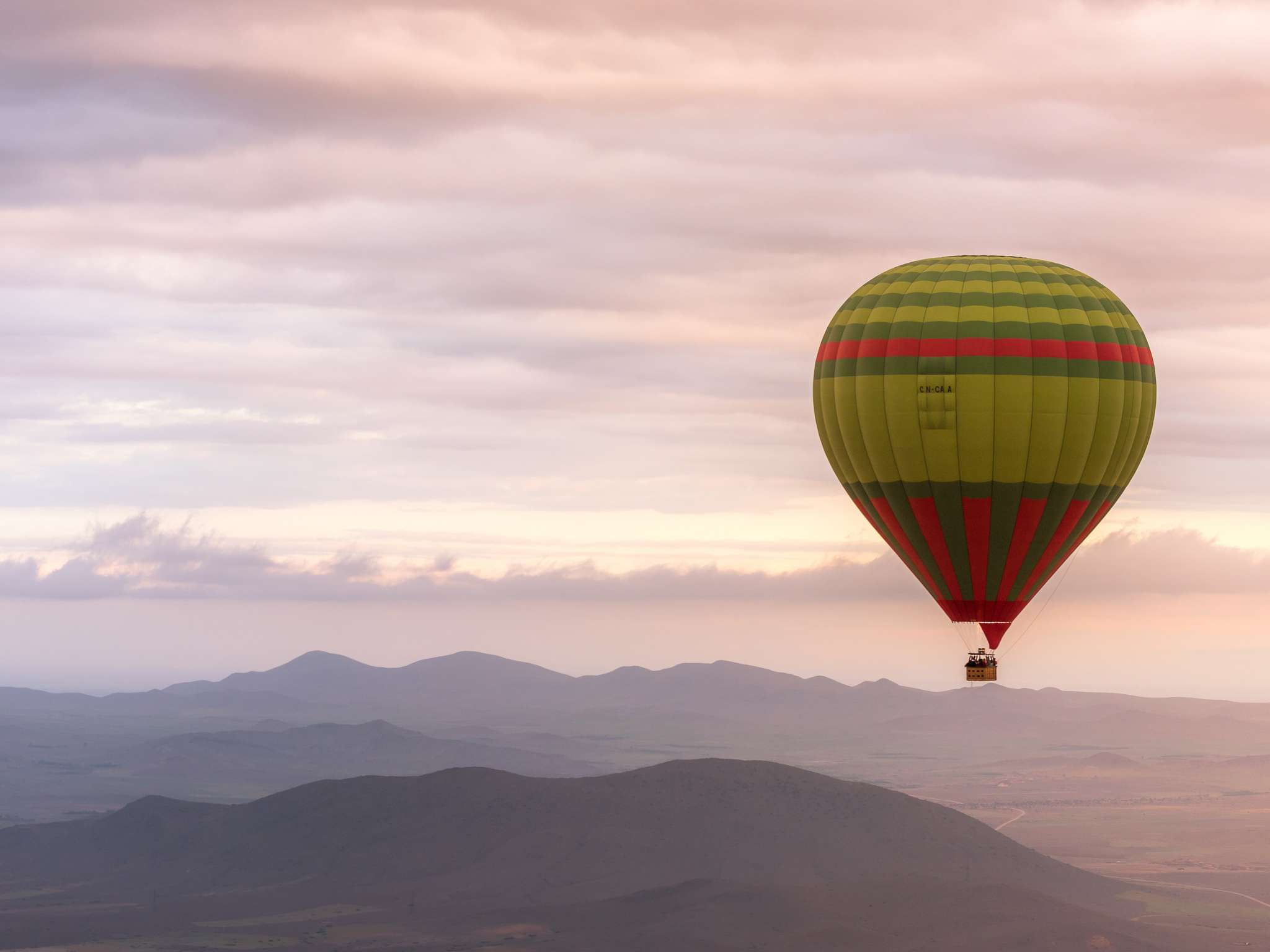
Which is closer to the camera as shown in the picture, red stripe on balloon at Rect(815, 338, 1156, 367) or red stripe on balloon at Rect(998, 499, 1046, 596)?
red stripe on balloon at Rect(815, 338, 1156, 367)

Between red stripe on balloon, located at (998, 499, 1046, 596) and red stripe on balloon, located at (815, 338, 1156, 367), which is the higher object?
red stripe on balloon, located at (815, 338, 1156, 367)

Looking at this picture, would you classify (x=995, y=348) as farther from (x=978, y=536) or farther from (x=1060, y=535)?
(x=1060, y=535)

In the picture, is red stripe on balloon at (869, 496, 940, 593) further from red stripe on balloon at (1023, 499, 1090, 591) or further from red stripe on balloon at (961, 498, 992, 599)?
red stripe on balloon at (1023, 499, 1090, 591)

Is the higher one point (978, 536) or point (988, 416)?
point (988, 416)

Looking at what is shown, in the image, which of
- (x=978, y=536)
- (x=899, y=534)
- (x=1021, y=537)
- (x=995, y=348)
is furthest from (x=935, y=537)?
(x=995, y=348)

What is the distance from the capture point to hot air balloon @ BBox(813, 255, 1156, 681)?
10269 centimetres

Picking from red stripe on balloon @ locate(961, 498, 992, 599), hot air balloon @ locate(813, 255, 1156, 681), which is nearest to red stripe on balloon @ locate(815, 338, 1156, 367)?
hot air balloon @ locate(813, 255, 1156, 681)

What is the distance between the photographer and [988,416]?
4028 inches

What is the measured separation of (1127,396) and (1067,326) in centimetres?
577

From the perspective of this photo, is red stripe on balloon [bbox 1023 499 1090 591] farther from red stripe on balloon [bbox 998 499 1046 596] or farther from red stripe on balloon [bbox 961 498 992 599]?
red stripe on balloon [bbox 961 498 992 599]

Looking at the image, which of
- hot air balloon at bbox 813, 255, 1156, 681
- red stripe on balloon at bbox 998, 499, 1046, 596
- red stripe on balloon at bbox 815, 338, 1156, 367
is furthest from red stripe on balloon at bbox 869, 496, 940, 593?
red stripe on balloon at bbox 815, 338, 1156, 367

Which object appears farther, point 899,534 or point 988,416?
point 899,534

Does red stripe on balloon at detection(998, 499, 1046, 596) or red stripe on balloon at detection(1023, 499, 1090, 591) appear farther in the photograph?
red stripe on balloon at detection(1023, 499, 1090, 591)

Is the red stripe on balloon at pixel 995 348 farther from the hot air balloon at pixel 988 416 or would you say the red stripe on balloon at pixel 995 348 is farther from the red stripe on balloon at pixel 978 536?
the red stripe on balloon at pixel 978 536
